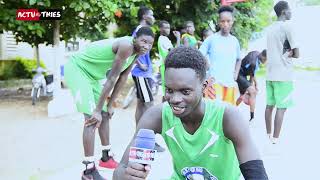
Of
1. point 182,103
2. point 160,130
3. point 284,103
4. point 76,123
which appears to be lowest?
point 76,123

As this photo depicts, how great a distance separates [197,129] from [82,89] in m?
2.45

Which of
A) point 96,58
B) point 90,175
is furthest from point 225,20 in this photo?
point 90,175

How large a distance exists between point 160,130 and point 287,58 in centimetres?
425

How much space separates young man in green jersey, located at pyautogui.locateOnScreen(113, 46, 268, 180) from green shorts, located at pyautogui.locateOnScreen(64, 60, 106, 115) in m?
2.18

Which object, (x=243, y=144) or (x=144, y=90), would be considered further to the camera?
(x=144, y=90)

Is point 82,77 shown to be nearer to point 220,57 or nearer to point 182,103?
point 220,57

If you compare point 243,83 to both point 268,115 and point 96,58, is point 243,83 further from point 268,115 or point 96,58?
point 96,58

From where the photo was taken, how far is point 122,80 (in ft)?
17.1

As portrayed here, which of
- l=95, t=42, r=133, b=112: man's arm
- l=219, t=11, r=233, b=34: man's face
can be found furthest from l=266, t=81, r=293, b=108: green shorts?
l=95, t=42, r=133, b=112: man's arm

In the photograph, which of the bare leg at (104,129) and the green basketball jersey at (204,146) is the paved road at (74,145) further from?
the green basketball jersey at (204,146)

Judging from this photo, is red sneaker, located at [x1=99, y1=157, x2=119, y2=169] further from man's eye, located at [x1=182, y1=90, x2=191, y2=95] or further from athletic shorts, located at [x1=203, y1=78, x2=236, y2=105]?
man's eye, located at [x1=182, y1=90, x2=191, y2=95]

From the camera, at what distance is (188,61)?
7.56ft

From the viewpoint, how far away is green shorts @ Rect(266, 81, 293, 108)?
20.6 feet

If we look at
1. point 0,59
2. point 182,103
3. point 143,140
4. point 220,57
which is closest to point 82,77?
point 220,57
